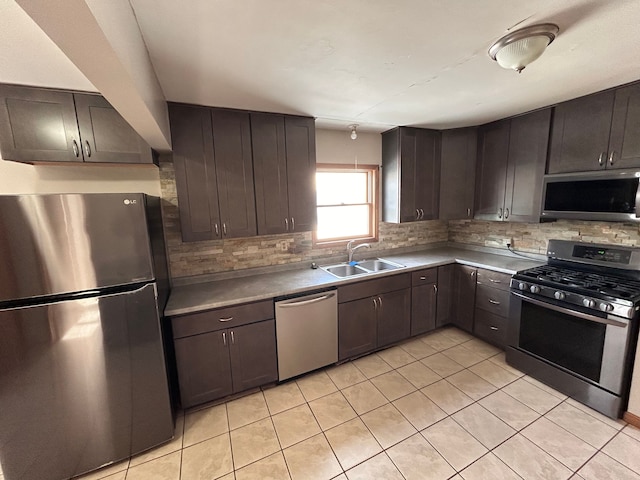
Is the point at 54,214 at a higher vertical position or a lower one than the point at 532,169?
lower

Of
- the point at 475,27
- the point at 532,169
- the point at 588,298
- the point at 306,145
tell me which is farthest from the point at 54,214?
the point at 532,169

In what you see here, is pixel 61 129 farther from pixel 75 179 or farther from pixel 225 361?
pixel 225 361

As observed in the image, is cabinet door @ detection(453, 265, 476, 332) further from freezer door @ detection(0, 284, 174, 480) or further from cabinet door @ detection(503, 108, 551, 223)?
freezer door @ detection(0, 284, 174, 480)

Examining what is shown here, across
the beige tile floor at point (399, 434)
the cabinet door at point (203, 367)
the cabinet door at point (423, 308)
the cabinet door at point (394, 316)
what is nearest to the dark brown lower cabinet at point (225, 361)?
the cabinet door at point (203, 367)

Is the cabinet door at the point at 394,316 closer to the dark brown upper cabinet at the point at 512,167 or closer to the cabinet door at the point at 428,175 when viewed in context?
the cabinet door at the point at 428,175

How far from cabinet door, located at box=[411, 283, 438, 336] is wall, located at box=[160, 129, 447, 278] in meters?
0.73

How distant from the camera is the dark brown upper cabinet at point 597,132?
6.64 feet

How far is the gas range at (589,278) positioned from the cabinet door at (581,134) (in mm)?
748

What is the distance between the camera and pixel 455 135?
3213 mm

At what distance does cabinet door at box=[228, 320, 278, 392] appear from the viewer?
2.16m

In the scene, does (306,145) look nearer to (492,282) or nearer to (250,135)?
(250,135)

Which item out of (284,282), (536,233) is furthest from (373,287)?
(536,233)

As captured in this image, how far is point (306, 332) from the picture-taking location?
7.86 feet

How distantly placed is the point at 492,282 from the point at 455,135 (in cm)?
176
